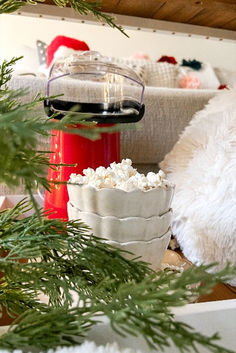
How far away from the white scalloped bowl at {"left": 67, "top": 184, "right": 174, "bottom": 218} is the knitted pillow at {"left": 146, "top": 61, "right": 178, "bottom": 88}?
2.60m

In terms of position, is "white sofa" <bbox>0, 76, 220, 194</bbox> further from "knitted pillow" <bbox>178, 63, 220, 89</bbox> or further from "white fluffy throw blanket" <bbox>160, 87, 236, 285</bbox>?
"knitted pillow" <bbox>178, 63, 220, 89</bbox>

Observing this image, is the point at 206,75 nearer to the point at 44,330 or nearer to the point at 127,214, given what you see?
the point at 127,214

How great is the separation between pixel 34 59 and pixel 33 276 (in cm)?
309

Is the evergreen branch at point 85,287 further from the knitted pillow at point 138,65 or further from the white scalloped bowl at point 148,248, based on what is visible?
A: the knitted pillow at point 138,65

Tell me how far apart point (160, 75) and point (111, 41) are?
102 centimetres

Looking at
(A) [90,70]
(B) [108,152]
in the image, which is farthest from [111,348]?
(A) [90,70]

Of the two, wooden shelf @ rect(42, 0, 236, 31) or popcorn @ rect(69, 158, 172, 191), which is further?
wooden shelf @ rect(42, 0, 236, 31)

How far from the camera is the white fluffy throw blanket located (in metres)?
0.61

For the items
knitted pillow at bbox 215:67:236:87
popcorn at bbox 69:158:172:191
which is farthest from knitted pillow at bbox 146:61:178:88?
popcorn at bbox 69:158:172:191

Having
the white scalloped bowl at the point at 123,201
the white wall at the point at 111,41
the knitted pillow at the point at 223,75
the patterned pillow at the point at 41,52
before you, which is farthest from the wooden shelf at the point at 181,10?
the knitted pillow at the point at 223,75

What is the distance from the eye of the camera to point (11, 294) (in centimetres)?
30

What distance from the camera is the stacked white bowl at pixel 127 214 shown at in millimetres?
399

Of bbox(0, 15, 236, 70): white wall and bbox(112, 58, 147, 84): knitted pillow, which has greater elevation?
bbox(0, 15, 236, 70): white wall

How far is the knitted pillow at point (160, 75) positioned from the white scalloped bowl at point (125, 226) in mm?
2606
